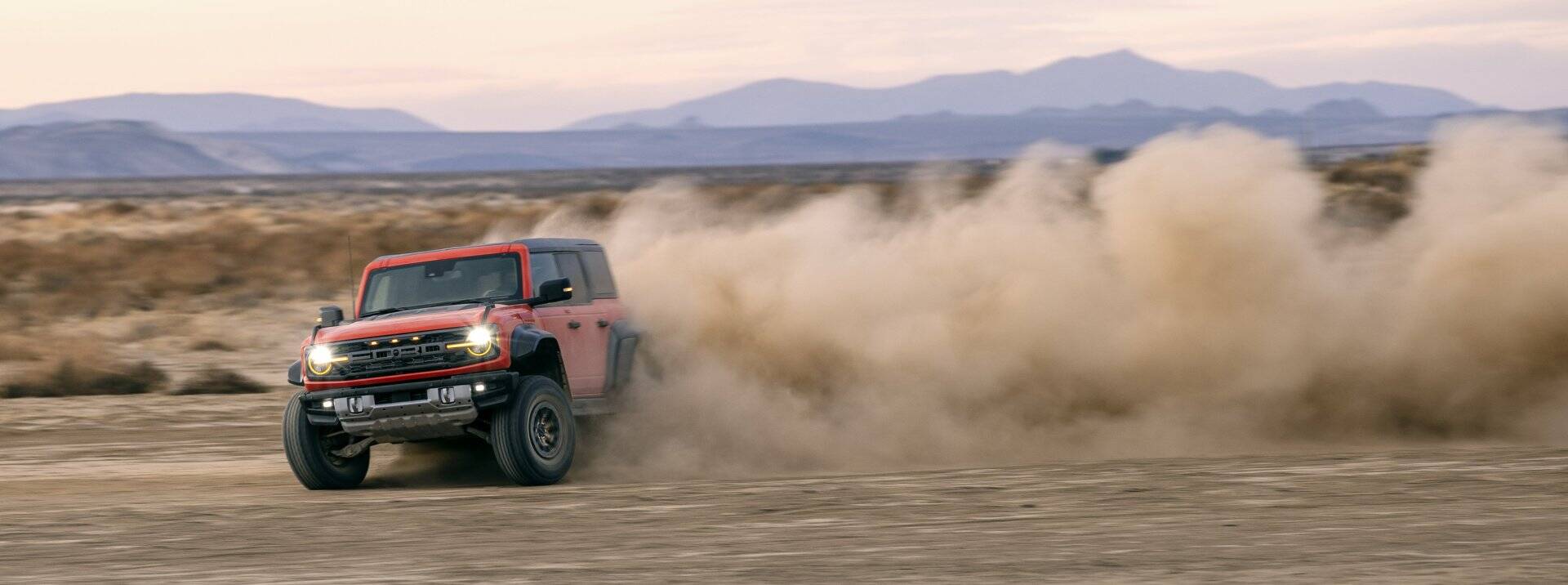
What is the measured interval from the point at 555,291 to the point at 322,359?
174cm

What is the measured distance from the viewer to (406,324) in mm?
11570

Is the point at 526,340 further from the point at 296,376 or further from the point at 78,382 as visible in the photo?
the point at 78,382

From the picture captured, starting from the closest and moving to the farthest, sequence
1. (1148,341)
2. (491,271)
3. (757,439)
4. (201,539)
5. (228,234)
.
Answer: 1. (201,539)
2. (491,271)
3. (757,439)
4. (1148,341)
5. (228,234)

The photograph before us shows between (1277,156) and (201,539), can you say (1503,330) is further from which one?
(201,539)

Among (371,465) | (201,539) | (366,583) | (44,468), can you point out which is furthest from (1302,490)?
(44,468)

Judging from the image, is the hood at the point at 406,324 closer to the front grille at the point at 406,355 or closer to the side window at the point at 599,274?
the front grille at the point at 406,355

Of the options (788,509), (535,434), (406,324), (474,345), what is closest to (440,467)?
(535,434)

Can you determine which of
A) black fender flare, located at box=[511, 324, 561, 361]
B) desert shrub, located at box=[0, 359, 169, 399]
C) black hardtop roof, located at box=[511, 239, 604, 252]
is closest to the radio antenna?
black fender flare, located at box=[511, 324, 561, 361]

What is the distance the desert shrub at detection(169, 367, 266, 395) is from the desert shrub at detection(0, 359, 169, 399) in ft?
1.50

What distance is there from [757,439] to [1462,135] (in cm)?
767

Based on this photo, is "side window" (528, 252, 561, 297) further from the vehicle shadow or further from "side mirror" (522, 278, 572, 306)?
the vehicle shadow

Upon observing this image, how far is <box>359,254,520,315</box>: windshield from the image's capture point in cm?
1245

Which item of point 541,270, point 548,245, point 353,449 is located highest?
point 548,245

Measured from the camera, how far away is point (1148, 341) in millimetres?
15086
